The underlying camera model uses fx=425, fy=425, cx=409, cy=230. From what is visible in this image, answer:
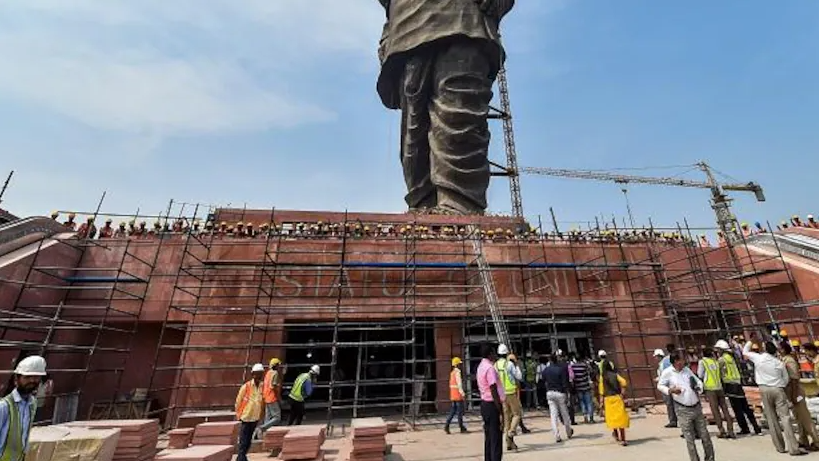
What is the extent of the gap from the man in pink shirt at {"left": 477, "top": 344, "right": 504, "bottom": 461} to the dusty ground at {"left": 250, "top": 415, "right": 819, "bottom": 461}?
1.43 metres

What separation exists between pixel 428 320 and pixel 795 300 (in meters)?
12.2

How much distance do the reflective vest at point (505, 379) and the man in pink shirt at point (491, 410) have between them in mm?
1866

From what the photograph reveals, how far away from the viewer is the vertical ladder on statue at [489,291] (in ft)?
36.3

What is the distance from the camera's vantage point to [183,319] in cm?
1170

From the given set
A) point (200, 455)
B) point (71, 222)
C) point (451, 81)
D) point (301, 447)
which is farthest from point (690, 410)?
point (451, 81)

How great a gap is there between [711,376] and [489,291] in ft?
17.9

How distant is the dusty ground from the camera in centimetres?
683

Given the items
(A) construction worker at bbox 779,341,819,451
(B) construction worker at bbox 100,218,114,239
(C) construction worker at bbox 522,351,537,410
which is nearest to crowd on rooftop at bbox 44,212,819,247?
(B) construction worker at bbox 100,218,114,239

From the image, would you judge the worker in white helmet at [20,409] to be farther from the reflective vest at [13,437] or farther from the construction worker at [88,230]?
the construction worker at [88,230]

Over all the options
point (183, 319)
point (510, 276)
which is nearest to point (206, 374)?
point (183, 319)

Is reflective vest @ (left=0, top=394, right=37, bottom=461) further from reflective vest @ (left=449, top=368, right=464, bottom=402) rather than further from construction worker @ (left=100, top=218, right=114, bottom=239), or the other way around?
construction worker @ (left=100, top=218, right=114, bottom=239)

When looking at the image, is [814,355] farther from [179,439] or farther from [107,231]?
[107,231]

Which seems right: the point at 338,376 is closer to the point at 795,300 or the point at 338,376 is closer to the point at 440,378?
the point at 440,378

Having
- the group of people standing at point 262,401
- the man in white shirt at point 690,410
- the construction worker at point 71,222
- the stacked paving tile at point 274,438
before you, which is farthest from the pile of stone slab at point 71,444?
the construction worker at point 71,222
